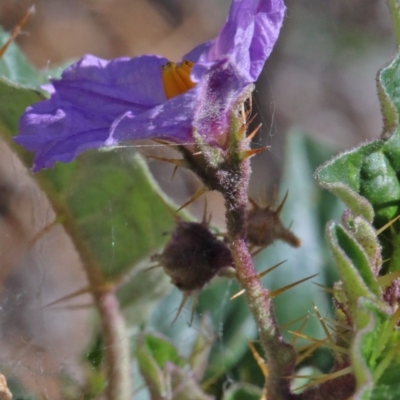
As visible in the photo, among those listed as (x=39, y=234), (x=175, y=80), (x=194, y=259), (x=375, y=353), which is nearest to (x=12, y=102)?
(x=39, y=234)

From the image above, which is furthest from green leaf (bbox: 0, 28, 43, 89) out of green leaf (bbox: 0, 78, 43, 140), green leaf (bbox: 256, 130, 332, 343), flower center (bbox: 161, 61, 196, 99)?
green leaf (bbox: 256, 130, 332, 343)

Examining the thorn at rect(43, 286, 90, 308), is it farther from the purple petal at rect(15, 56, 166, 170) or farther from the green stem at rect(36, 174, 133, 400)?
the purple petal at rect(15, 56, 166, 170)

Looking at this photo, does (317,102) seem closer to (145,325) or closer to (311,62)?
(311,62)

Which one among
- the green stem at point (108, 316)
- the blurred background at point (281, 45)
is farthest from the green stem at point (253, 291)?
the blurred background at point (281, 45)

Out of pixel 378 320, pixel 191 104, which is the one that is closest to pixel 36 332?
pixel 191 104

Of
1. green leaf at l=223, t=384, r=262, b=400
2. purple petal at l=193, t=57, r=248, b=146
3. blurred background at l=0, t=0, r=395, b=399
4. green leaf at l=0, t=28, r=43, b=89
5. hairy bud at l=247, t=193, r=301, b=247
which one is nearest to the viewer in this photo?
purple petal at l=193, t=57, r=248, b=146

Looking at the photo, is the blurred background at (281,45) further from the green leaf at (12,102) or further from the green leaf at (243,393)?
the green leaf at (12,102)

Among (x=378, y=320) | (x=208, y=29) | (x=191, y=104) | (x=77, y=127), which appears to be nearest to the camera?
(x=378, y=320)

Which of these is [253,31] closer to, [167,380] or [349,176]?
[349,176]

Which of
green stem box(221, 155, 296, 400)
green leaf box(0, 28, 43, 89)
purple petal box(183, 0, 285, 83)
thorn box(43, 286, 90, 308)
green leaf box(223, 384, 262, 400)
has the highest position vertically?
green leaf box(0, 28, 43, 89)
